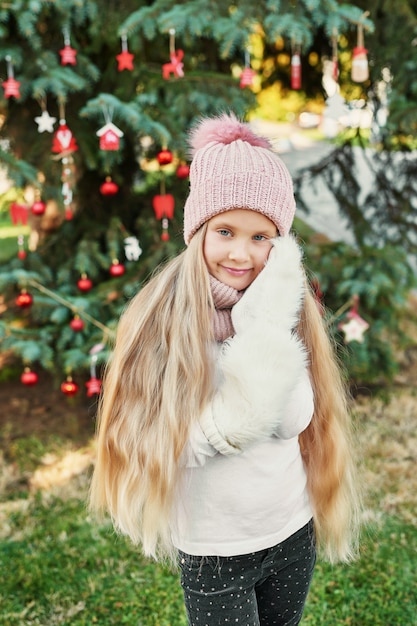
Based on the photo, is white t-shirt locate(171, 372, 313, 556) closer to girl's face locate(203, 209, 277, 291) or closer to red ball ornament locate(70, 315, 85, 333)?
girl's face locate(203, 209, 277, 291)

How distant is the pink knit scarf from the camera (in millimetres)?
1716

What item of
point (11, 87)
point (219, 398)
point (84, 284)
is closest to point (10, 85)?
point (11, 87)

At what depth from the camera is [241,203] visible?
1674mm

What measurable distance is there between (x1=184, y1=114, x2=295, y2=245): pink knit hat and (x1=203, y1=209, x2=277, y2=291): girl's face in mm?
23

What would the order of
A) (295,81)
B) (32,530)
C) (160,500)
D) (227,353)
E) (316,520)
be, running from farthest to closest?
(295,81), (32,530), (316,520), (160,500), (227,353)

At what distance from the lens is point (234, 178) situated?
1.68m

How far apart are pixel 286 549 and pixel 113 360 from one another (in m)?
0.66

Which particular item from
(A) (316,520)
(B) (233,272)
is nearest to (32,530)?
(A) (316,520)

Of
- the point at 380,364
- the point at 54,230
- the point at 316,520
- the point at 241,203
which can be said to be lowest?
the point at 380,364

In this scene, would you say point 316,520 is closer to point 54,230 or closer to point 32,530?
point 32,530

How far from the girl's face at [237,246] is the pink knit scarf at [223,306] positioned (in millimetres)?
18

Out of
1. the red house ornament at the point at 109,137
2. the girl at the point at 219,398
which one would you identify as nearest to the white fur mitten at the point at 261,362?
the girl at the point at 219,398

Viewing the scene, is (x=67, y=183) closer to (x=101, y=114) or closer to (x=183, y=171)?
(x=101, y=114)

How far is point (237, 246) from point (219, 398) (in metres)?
0.37
